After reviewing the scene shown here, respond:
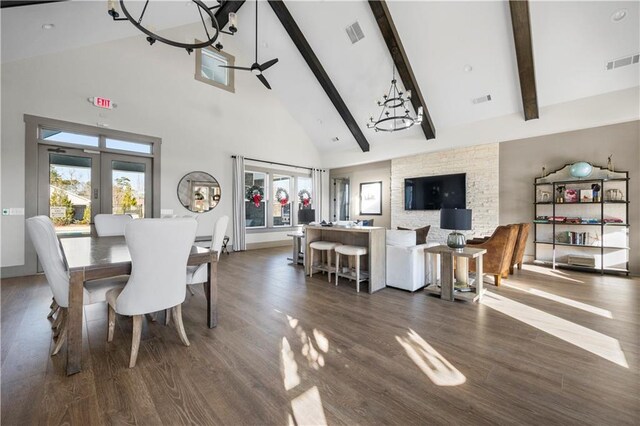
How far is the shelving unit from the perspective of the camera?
4625 mm

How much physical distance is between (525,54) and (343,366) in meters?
5.75

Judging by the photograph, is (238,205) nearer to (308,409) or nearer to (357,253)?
(357,253)

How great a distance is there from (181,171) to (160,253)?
4932 millimetres

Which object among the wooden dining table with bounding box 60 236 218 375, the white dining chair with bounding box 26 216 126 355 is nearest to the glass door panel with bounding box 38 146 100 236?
the wooden dining table with bounding box 60 236 218 375

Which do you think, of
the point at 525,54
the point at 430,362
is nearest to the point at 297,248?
the point at 430,362

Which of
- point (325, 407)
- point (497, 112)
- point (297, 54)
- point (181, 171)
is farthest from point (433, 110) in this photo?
point (325, 407)

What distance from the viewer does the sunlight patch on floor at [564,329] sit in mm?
2070

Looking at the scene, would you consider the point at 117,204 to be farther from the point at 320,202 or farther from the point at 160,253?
the point at 320,202

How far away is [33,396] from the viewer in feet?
Answer: 5.09

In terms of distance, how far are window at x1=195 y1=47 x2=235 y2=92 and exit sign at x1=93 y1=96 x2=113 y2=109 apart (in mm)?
2026

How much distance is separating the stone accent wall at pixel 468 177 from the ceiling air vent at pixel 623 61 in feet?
6.57

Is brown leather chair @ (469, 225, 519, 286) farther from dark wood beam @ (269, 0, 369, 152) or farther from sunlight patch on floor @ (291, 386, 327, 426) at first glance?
dark wood beam @ (269, 0, 369, 152)

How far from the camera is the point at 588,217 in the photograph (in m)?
4.98

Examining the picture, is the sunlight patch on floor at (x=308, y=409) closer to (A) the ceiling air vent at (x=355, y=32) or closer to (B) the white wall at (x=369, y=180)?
(A) the ceiling air vent at (x=355, y=32)
